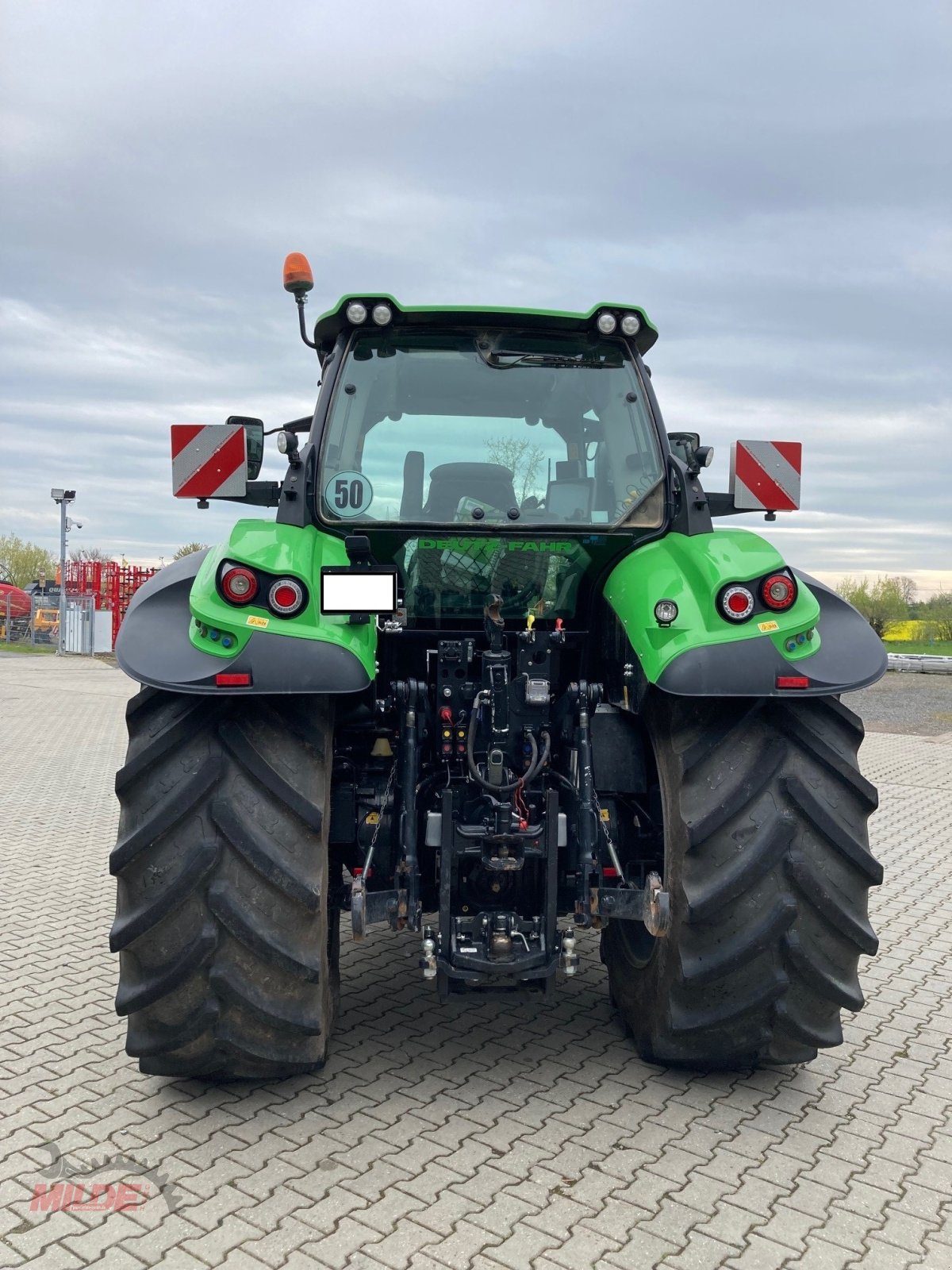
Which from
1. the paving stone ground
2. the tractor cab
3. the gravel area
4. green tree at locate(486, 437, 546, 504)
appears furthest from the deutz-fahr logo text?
the gravel area

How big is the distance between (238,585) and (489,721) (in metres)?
0.97

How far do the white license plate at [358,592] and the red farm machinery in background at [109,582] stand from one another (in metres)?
30.0

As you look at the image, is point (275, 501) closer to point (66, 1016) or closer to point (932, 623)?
point (66, 1016)

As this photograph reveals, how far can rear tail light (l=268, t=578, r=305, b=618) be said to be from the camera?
330 cm

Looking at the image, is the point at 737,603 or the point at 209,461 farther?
the point at 209,461

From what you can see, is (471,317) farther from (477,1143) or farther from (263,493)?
(477,1143)

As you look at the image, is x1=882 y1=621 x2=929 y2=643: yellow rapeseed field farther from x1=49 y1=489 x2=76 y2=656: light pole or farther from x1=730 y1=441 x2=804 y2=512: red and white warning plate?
x1=730 y1=441 x2=804 y2=512: red and white warning plate

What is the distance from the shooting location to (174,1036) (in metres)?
3.31

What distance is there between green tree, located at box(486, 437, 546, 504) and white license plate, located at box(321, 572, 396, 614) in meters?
0.88

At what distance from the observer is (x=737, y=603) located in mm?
3367

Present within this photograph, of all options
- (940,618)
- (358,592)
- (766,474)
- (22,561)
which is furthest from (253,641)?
(22,561)

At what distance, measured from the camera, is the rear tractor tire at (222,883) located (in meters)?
3.24

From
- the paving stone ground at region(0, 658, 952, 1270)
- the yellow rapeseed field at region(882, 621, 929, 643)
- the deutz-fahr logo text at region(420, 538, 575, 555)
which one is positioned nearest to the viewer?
the paving stone ground at region(0, 658, 952, 1270)

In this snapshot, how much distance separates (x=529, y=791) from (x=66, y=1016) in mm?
2158
